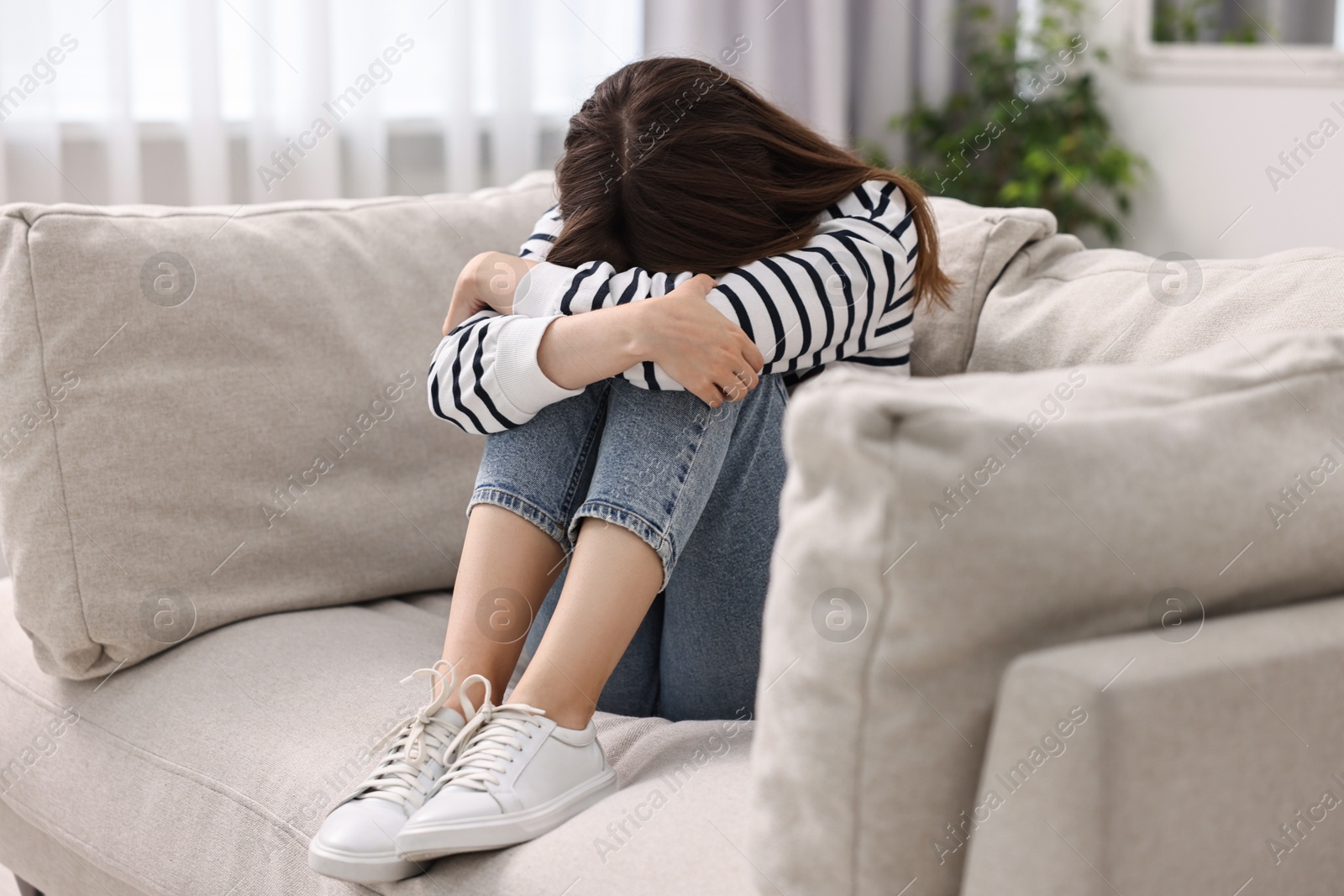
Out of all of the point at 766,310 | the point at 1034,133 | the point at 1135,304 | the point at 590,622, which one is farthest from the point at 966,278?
the point at 1034,133

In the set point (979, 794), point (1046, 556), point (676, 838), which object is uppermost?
point (1046, 556)

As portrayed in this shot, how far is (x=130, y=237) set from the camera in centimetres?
108

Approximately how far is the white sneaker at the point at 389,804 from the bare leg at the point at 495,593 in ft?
0.13

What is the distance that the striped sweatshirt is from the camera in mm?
932

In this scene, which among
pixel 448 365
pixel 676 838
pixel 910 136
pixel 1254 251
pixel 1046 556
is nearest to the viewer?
pixel 1046 556

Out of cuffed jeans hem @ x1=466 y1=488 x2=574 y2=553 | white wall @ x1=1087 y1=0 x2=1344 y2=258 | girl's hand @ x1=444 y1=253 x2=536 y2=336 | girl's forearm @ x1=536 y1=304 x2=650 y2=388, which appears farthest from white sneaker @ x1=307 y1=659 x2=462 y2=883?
white wall @ x1=1087 y1=0 x2=1344 y2=258

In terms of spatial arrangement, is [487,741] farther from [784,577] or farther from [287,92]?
[287,92]

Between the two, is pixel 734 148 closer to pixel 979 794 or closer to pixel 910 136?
pixel 979 794

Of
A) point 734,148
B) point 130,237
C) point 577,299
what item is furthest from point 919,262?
point 130,237

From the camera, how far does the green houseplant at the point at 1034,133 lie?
2533mm

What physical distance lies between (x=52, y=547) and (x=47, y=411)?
121mm

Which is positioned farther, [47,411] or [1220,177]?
[1220,177]

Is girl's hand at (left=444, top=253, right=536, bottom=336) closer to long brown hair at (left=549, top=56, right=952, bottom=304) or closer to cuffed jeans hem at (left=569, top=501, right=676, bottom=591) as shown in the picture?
long brown hair at (left=549, top=56, right=952, bottom=304)

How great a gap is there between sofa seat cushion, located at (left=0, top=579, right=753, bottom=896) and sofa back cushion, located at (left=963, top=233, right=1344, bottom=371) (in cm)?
45
